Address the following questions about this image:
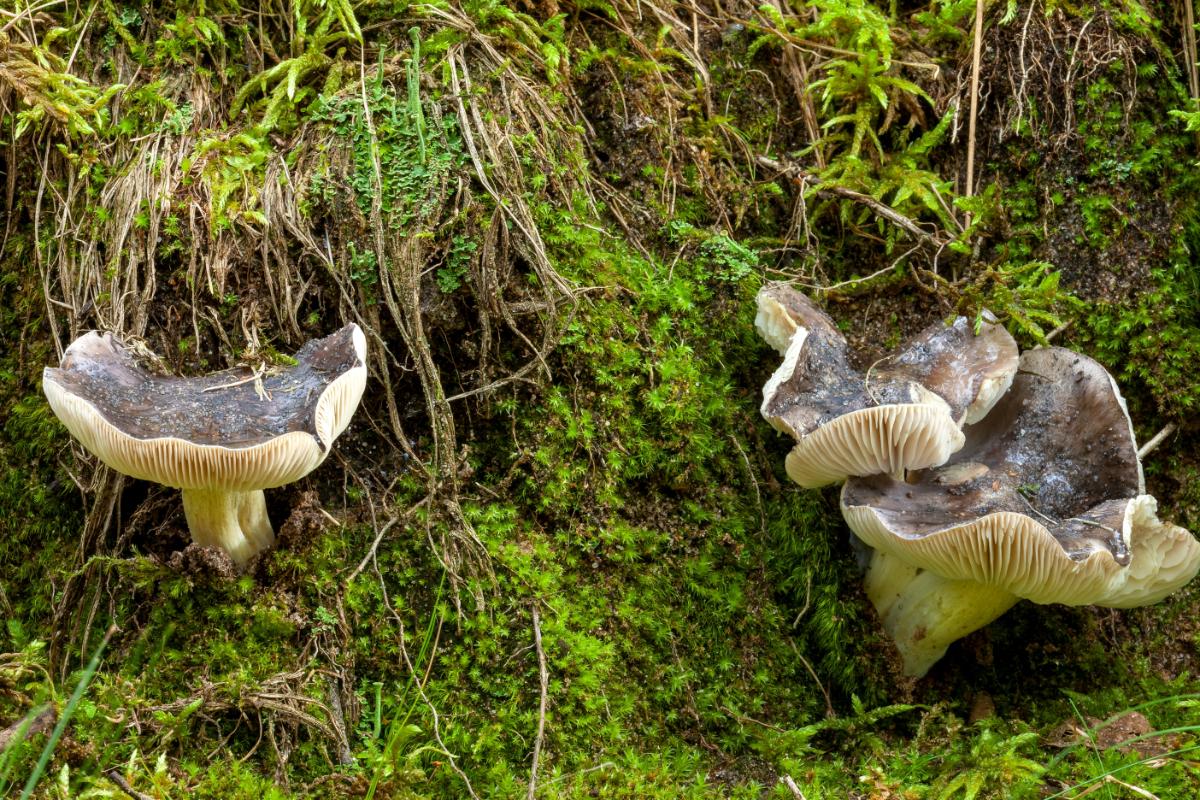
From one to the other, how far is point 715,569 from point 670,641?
0.32 meters

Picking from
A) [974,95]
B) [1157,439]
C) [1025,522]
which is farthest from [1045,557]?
[974,95]

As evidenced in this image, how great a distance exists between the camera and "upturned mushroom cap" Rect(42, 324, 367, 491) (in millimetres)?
2568

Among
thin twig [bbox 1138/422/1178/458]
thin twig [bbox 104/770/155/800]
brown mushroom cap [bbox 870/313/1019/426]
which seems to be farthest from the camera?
thin twig [bbox 1138/422/1178/458]

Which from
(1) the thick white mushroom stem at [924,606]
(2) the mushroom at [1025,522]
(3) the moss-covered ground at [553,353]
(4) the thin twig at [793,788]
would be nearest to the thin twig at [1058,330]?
(3) the moss-covered ground at [553,353]

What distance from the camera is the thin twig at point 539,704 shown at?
281 cm

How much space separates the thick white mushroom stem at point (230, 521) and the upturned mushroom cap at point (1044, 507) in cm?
189

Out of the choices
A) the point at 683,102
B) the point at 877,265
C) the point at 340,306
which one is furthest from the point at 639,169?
the point at 340,306

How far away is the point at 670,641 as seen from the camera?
130 inches

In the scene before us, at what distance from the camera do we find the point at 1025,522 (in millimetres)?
2758

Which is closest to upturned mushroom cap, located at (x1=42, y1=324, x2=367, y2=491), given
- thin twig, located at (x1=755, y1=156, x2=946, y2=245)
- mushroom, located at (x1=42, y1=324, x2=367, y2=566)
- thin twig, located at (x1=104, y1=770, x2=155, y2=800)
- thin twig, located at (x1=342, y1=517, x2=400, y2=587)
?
mushroom, located at (x1=42, y1=324, x2=367, y2=566)

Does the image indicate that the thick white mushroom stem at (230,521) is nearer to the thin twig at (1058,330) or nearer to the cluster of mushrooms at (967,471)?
the cluster of mushrooms at (967,471)

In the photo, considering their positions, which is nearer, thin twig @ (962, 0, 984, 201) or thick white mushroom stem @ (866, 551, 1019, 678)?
thick white mushroom stem @ (866, 551, 1019, 678)

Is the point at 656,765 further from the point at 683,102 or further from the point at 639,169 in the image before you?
the point at 683,102

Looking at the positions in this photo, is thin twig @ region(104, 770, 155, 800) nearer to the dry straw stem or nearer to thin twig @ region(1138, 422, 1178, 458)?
thin twig @ region(1138, 422, 1178, 458)
